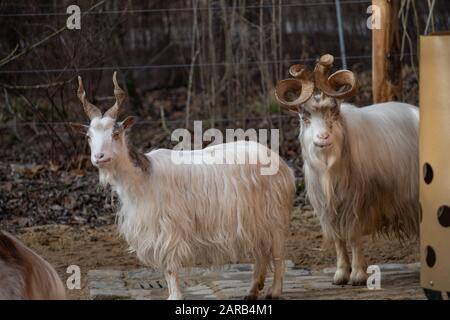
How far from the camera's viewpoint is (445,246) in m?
6.41

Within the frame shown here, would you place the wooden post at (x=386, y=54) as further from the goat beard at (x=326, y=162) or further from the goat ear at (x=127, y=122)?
the goat ear at (x=127, y=122)

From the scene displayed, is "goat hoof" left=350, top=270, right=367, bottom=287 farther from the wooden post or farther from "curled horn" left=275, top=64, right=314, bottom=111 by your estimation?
the wooden post

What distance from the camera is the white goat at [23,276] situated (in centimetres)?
572

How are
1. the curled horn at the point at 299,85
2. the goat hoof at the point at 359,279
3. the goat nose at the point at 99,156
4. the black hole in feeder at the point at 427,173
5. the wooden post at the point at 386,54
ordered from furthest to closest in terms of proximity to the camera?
the wooden post at the point at 386,54 → the goat hoof at the point at 359,279 → the curled horn at the point at 299,85 → the goat nose at the point at 99,156 → the black hole in feeder at the point at 427,173

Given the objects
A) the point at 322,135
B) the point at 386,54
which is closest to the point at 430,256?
the point at 322,135

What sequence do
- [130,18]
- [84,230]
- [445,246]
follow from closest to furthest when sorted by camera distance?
1. [445,246]
2. [84,230]
3. [130,18]

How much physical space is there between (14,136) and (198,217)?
20.2 feet

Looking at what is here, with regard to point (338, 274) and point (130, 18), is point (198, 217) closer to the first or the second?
point (338, 274)

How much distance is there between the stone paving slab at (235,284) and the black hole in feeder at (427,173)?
1326 millimetres

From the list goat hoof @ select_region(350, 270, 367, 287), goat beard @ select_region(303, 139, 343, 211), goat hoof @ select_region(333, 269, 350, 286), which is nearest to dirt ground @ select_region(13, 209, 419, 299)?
goat hoof @ select_region(333, 269, 350, 286)

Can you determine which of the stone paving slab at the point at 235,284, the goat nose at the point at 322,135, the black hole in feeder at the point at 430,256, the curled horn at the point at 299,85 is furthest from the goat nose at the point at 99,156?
the black hole in feeder at the point at 430,256

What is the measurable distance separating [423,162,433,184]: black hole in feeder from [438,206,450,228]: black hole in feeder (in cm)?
20

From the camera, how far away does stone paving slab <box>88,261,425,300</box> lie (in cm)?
794
